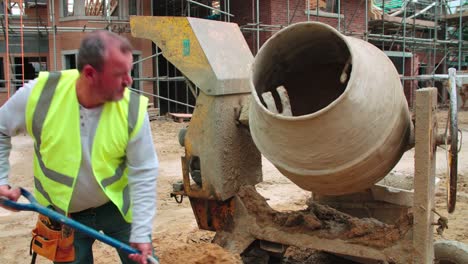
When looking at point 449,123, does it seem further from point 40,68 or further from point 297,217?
point 40,68

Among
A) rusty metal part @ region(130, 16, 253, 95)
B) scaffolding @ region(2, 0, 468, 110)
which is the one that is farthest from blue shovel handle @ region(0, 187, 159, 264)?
scaffolding @ region(2, 0, 468, 110)

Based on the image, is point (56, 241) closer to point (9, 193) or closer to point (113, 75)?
point (9, 193)

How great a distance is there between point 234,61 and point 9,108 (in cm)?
173

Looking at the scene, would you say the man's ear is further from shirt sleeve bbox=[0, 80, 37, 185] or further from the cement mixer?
the cement mixer

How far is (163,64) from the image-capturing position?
55.6ft

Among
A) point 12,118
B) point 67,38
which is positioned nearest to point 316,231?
point 12,118

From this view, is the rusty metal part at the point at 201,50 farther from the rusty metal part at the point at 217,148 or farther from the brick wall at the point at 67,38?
the brick wall at the point at 67,38

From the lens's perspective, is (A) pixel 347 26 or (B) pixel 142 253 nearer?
(B) pixel 142 253

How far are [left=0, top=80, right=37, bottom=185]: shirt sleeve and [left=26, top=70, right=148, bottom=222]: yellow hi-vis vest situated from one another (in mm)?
28

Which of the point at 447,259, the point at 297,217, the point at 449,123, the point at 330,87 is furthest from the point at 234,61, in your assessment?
the point at 447,259

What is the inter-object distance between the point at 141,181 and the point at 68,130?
1.17ft

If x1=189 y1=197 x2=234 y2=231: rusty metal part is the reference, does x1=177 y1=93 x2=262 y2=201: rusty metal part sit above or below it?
Answer: above

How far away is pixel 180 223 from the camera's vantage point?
5176 millimetres

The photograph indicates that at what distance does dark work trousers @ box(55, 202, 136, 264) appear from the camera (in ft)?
7.34
